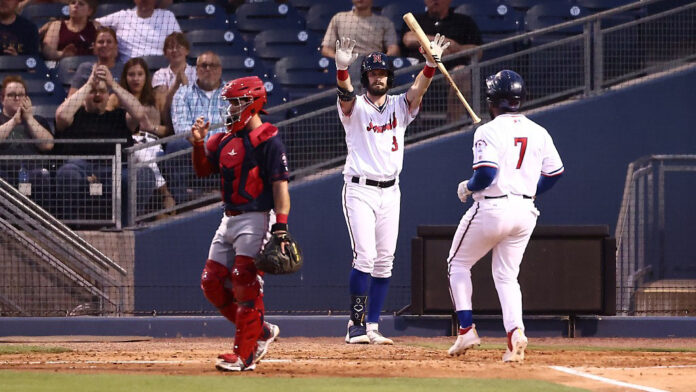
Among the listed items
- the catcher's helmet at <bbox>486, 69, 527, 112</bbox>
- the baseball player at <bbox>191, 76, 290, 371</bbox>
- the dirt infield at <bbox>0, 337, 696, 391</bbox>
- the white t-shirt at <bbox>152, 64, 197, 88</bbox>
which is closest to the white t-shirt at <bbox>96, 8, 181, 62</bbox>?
the white t-shirt at <bbox>152, 64, 197, 88</bbox>

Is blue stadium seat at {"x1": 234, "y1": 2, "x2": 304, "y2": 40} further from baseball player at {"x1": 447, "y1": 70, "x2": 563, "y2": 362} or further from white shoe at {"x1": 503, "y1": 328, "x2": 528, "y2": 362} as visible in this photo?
white shoe at {"x1": 503, "y1": 328, "x2": 528, "y2": 362}

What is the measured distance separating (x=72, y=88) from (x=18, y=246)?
227 cm

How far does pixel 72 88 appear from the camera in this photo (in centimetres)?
1291

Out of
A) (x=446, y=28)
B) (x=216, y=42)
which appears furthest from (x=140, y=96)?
(x=446, y=28)

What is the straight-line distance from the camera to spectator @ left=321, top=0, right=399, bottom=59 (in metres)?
12.7

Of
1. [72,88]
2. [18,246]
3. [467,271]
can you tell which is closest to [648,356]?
[467,271]

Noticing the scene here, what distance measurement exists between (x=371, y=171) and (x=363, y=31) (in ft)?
13.5

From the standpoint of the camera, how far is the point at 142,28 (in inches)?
535

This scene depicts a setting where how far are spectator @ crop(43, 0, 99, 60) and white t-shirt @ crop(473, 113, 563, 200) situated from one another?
7.47 meters

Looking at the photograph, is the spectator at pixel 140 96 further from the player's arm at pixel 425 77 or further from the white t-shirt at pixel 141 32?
the player's arm at pixel 425 77

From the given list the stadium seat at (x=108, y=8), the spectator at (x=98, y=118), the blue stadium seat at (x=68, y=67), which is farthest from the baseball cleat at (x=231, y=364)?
the stadium seat at (x=108, y=8)

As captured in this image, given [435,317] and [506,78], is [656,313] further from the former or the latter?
[506,78]

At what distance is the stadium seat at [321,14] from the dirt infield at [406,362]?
5.20 m

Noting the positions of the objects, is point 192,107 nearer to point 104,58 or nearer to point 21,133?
point 104,58
